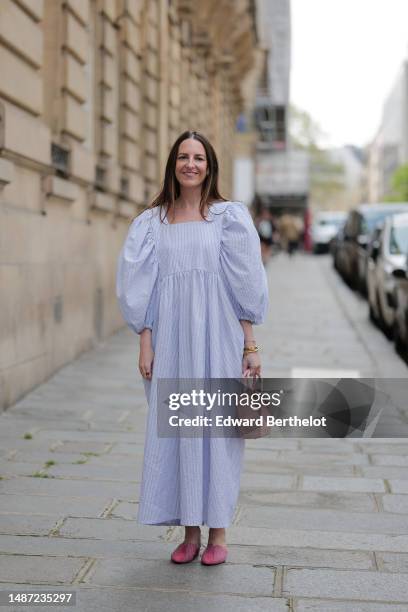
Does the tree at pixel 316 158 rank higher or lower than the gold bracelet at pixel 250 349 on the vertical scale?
higher

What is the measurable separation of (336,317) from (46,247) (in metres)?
7.64

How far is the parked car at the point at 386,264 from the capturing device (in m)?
13.3

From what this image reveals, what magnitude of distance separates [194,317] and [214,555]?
37.3 inches

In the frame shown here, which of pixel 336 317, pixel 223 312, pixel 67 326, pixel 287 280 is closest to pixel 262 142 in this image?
pixel 287 280

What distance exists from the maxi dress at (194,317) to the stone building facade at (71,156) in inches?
83.6

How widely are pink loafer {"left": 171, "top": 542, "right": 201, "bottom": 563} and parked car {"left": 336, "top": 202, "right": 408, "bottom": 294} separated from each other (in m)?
16.3

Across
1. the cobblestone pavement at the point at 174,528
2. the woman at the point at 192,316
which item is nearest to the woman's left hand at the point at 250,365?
the woman at the point at 192,316

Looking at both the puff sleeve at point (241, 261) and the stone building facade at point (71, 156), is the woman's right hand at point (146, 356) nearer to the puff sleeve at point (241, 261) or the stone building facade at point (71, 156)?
the puff sleeve at point (241, 261)

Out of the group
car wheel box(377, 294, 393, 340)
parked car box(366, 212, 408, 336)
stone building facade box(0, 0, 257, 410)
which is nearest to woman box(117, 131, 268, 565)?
stone building facade box(0, 0, 257, 410)

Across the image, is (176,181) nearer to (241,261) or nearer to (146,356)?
(241,261)

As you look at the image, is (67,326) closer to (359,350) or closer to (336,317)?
(359,350)

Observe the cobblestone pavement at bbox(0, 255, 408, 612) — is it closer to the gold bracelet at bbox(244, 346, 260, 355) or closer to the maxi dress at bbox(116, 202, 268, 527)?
the maxi dress at bbox(116, 202, 268, 527)

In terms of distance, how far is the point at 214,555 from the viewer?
4.43 metres

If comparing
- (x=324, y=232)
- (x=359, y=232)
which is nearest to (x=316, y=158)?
(x=324, y=232)
